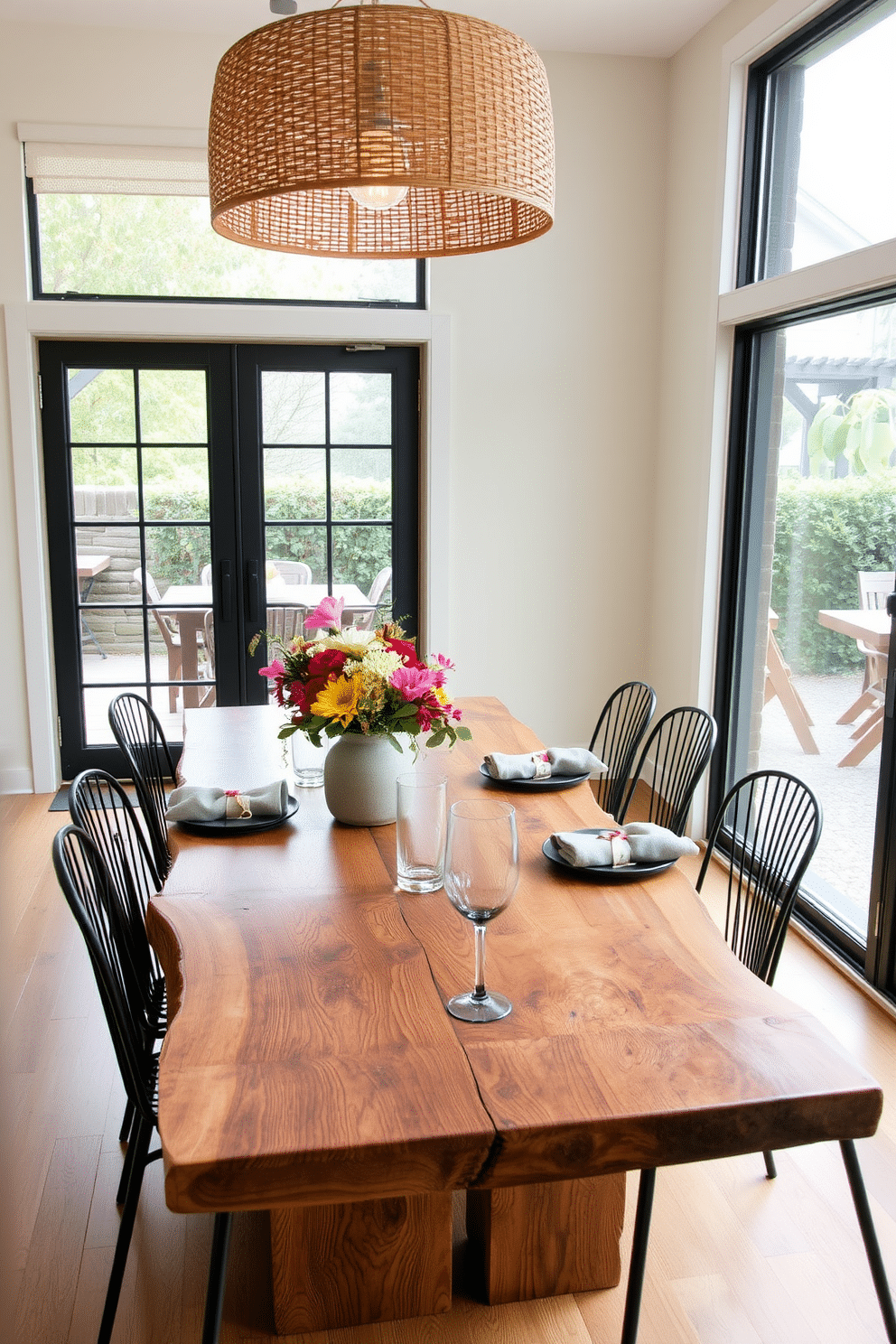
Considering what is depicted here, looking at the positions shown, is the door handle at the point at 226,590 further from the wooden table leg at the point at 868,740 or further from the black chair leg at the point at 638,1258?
the black chair leg at the point at 638,1258

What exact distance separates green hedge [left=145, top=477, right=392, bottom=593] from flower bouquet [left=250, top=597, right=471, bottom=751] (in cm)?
270

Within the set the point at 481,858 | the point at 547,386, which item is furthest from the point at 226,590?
the point at 481,858

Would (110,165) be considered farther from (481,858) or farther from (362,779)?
(481,858)

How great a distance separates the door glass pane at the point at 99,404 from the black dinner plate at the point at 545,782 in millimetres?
2930

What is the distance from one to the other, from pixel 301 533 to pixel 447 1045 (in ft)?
12.1

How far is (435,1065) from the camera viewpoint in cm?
138

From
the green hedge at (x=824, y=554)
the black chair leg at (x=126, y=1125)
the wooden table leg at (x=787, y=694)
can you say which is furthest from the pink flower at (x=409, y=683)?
the wooden table leg at (x=787, y=694)

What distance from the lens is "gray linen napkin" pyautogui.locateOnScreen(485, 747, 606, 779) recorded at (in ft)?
8.34

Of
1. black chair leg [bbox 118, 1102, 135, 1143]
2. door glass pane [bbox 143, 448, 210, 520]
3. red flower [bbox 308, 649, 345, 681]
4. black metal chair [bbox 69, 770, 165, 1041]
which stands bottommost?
black chair leg [bbox 118, 1102, 135, 1143]

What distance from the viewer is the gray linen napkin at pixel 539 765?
2.54 m

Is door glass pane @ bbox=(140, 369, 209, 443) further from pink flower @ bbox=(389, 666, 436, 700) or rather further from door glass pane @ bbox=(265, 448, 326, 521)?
pink flower @ bbox=(389, 666, 436, 700)

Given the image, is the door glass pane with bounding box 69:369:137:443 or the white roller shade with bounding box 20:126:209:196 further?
the door glass pane with bounding box 69:369:137:443

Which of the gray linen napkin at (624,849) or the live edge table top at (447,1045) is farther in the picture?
the gray linen napkin at (624,849)

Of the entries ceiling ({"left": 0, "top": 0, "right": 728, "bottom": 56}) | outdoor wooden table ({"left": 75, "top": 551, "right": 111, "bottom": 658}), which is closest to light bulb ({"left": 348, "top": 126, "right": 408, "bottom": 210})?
ceiling ({"left": 0, "top": 0, "right": 728, "bottom": 56})
